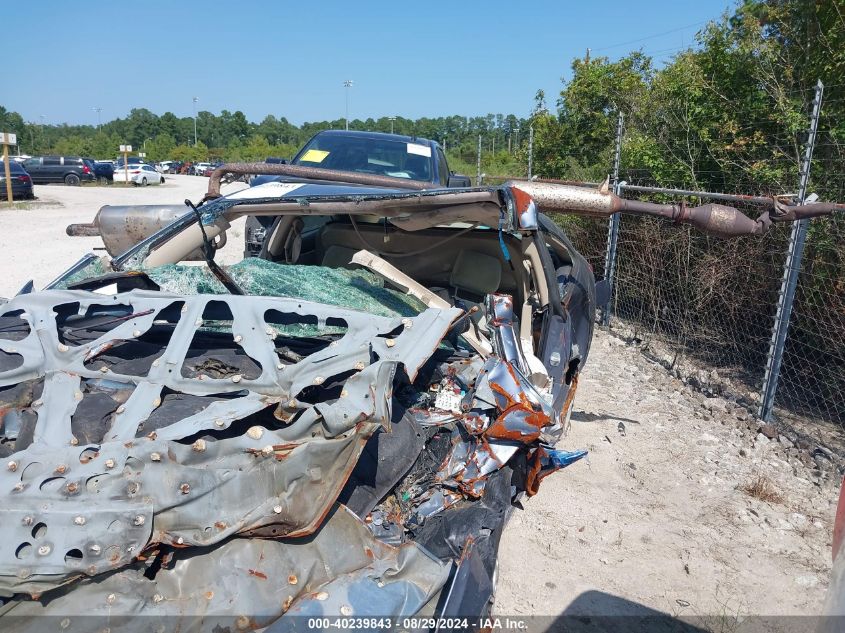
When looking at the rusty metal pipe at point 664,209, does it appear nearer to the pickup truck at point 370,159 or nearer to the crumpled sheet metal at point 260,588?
the crumpled sheet metal at point 260,588

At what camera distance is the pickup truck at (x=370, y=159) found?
657 cm

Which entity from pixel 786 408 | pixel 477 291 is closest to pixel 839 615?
pixel 477 291

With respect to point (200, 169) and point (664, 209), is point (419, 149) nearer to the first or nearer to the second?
point (664, 209)

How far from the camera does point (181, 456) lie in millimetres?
1703

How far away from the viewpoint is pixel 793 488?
3.87 m

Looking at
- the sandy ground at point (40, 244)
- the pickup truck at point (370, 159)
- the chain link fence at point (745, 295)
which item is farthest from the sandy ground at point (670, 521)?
the sandy ground at point (40, 244)

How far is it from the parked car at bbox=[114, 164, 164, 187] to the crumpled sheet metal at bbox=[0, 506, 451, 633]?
119 ft

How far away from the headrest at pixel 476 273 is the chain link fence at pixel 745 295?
2.35 m

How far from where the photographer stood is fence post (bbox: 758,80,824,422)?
4203 mm

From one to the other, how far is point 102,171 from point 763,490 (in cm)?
3889

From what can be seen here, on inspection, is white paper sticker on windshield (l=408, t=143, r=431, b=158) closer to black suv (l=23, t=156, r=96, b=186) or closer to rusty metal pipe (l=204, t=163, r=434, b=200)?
rusty metal pipe (l=204, t=163, r=434, b=200)

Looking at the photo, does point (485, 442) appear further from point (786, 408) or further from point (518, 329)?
point (786, 408)

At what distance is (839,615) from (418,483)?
132 cm

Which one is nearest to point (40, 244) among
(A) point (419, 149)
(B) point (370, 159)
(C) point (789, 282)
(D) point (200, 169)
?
(B) point (370, 159)
